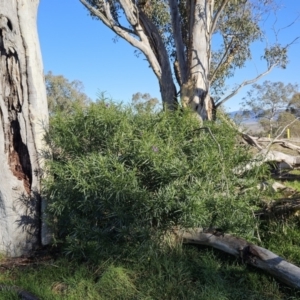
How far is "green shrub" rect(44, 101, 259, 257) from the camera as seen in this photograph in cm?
463

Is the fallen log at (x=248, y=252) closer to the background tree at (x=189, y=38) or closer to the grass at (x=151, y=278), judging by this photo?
the grass at (x=151, y=278)

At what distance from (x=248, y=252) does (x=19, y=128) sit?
336 centimetres

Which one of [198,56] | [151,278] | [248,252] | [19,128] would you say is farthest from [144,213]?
[198,56]

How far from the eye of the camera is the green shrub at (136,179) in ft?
15.2

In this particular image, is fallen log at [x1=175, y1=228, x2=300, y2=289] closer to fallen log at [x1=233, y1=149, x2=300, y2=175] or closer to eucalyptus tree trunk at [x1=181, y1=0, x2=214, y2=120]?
fallen log at [x1=233, y1=149, x2=300, y2=175]

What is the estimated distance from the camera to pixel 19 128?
5562 mm

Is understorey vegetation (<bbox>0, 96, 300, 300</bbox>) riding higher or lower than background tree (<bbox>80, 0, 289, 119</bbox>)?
lower

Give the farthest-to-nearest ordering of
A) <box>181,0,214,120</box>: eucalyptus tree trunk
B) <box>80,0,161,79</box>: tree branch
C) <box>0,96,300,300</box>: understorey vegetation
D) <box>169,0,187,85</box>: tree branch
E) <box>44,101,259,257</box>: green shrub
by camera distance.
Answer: <box>80,0,161,79</box>: tree branch, <box>169,0,187,85</box>: tree branch, <box>181,0,214,120</box>: eucalyptus tree trunk, <box>44,101,259,257</box>: green shrub, <box>0,96,300,300</box>: understorey vegetation

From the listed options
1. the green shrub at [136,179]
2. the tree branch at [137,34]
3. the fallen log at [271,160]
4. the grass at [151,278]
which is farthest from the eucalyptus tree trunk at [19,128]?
the tree branch at [137,34]

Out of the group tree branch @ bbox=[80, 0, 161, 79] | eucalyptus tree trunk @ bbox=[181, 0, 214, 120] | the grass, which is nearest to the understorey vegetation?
the grass

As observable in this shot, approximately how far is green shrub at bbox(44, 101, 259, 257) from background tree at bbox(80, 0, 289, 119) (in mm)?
2488

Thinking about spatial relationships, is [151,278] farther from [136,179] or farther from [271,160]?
[271,160]

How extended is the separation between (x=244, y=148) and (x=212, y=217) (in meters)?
1.30

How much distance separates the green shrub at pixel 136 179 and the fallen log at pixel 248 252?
18 centimetres
